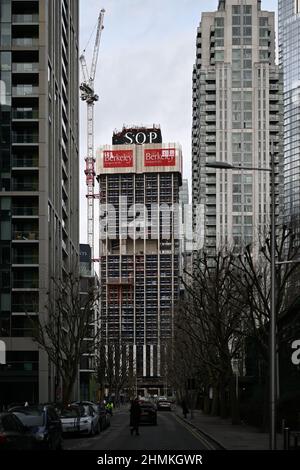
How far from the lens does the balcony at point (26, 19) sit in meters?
85.3

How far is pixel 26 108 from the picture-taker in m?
85.9

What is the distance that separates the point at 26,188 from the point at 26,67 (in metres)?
12.0

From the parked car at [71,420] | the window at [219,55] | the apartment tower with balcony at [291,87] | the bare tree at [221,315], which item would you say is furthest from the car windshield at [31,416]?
the window at [219,55]

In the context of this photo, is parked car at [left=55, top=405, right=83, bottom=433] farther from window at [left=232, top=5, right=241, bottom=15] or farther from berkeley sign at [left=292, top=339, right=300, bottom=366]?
window at [left=232, top=5, right=241, bottom=15]

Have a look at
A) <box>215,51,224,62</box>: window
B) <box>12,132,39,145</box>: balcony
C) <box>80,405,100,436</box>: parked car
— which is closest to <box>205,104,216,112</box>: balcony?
<box>215,51,224,62</box>: window

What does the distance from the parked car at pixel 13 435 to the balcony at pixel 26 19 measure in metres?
67.0

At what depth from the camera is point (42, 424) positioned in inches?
1050

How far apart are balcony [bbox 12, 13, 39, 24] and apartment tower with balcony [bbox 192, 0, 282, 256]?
84021 millimetres

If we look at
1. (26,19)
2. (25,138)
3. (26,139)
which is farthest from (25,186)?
(26,19)

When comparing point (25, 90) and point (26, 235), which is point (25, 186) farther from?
point (25, 90)

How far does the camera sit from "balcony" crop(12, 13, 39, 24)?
280ft

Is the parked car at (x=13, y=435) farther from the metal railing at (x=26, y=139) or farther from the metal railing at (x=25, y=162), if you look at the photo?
the metal railing at (x=26, y=139)
